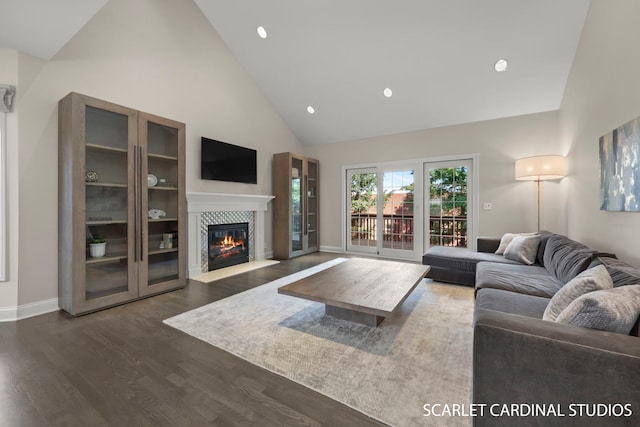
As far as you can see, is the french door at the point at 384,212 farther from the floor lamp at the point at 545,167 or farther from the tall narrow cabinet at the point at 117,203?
the tall narrow cabinet at the point at 117,203

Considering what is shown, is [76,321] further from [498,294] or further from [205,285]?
[498,294]

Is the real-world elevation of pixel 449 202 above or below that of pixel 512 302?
above

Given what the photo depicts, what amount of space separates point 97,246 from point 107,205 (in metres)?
0.45

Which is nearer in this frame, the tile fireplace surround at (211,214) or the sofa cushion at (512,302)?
the sofa cushion at (512,302)

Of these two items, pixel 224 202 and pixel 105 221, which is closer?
pixel 105 221

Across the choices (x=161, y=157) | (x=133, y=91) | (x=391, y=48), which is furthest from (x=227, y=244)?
(x=391, y=48)

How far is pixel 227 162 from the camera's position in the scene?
4.68 m

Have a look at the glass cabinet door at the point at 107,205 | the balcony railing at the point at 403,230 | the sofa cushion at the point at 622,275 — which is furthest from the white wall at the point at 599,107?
the glass cabinet door at the point at 107,205

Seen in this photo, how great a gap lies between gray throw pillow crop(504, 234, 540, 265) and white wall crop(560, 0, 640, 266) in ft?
1.58

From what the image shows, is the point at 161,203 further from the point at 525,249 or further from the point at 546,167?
the point at 546,167

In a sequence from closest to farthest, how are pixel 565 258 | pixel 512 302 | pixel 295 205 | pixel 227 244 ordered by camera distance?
pixel 512 302
pixel 565 258
pixel 227 244
pixel 295 205

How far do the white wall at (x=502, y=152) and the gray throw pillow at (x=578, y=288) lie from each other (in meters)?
3.25

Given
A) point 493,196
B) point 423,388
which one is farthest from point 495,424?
point 493,196

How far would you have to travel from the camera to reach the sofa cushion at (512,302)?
179 cm
